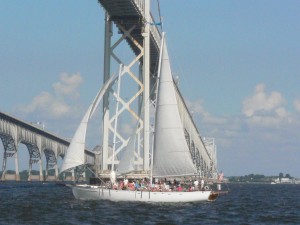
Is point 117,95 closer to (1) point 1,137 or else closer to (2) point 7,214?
(2) point 7,214

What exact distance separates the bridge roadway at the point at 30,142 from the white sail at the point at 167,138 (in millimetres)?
67561

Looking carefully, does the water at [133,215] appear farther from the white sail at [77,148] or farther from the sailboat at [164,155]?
the white sail at [77,148]

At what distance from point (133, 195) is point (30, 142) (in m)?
90.5

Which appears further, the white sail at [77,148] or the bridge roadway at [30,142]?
the bridge roadway at [30,142]

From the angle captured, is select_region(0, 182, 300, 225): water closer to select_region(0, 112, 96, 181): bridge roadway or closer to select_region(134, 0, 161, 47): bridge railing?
select_region(134, 0, 161, 47): bridge railing

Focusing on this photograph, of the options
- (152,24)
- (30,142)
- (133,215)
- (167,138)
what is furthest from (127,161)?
(30,142)

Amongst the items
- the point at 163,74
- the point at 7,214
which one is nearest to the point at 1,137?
the point at 163,74

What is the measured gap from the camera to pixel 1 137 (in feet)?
415

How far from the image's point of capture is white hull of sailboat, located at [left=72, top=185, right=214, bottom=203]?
155 feet

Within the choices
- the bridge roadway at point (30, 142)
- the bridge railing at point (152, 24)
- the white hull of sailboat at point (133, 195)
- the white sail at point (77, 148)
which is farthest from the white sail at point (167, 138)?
the bridge roadway at point (30, 142)

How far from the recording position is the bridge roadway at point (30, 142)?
12231 cm

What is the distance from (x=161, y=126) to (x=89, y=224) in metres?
18.0

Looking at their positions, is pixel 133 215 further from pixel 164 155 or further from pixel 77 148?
pixel 77 148

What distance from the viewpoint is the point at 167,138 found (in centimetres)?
5028
